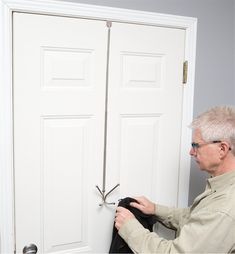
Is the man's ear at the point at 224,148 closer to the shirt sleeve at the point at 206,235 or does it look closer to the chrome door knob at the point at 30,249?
→ the shirt sleeve at the point at 206,235

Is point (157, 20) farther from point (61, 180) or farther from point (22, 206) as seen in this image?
point (22, 206)

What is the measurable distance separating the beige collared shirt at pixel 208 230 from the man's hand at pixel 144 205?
A: 22 centimetres

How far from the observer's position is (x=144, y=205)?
1686mm

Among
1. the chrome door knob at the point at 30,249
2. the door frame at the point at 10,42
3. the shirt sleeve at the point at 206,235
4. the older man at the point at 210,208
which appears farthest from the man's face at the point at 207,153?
the chrome door knob at the point at 30,249

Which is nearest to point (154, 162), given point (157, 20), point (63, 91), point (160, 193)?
point (160, 193)

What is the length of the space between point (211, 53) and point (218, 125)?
2.24ft

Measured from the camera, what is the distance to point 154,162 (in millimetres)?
1816

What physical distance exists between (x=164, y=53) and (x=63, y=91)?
585mm

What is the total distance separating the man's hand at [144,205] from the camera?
1669 millimetres

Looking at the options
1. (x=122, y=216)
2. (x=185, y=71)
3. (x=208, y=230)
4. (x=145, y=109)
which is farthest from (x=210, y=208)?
(x=185, y=71)

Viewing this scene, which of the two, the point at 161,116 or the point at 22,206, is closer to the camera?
the point at 22,206

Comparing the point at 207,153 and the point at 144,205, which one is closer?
the point at 207,153

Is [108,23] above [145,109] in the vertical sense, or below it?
above

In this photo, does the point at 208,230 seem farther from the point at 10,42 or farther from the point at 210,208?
the point at 10,42
